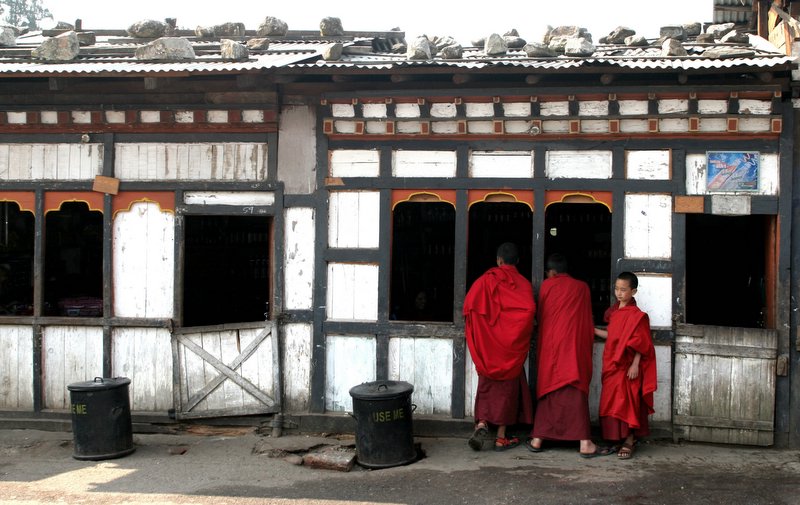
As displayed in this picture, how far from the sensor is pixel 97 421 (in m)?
7.15

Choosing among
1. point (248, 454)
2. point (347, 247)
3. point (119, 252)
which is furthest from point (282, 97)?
point (248, 454)

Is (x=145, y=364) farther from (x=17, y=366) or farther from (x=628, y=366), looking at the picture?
(x=628, y=366)

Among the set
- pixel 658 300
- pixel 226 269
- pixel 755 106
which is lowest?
pixel 658 300

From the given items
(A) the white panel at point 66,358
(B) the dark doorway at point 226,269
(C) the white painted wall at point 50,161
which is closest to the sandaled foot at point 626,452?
(A) the white panel at point 66,358

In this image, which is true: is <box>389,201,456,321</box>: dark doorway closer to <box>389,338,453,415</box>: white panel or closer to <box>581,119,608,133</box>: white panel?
<box>389,338,453,415</box>: white panel

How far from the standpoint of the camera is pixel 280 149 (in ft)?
25.4

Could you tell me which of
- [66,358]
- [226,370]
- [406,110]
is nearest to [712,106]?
[406,110]

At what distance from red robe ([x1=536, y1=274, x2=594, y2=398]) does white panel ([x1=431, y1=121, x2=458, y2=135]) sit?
5.27 feet

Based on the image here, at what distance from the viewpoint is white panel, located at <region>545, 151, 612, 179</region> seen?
287 inches

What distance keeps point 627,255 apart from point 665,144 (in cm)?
100

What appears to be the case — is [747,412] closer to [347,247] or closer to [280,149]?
[347,247]

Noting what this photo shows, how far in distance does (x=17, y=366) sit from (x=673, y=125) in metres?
6.43

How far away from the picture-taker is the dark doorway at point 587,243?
9.98 metres

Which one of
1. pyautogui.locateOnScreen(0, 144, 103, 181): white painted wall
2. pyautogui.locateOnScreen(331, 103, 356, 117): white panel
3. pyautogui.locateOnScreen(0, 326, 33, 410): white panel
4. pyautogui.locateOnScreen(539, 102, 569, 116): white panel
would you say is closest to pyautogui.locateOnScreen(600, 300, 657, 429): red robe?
pyautogui.locateOnScreen(539, 102, 569, 116): white panel
